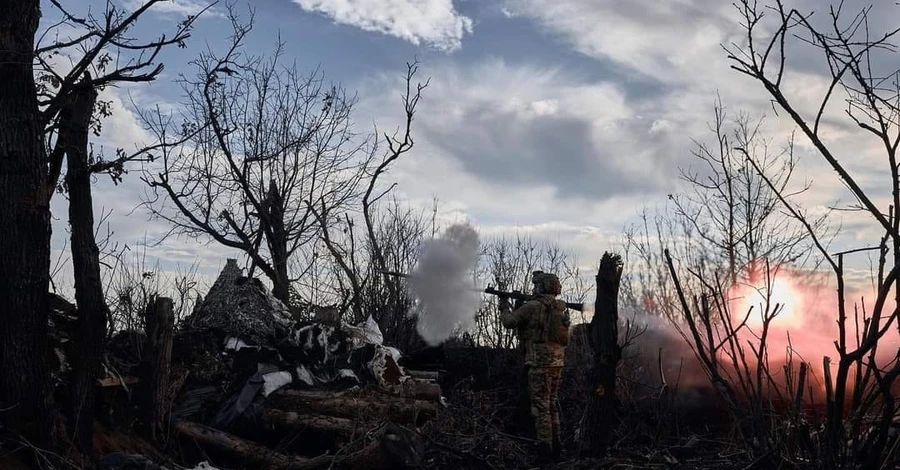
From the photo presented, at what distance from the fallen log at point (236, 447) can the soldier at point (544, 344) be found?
3.59 m

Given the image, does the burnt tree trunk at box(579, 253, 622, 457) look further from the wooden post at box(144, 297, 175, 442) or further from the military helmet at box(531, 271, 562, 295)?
the wooden post at box(144, 297, 175, 442)

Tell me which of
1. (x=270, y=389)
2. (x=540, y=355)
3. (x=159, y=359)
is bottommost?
(x=270, y=389)

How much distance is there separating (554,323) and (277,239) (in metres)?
10.9

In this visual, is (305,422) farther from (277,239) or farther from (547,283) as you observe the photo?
(277,239)

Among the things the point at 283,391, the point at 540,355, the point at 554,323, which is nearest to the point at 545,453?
the point at 540,355

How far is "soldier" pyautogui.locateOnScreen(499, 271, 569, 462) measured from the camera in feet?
35.1

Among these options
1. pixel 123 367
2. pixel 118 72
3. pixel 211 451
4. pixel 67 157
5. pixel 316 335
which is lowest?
pixel 211 451

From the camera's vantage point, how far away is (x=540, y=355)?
429 inches

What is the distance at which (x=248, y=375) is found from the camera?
35.8 ft

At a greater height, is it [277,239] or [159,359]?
[277,239]

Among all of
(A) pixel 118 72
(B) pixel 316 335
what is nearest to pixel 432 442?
(B) pixel 316 335

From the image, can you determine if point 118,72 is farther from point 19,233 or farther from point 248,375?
point 248,375

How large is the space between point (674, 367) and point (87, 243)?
1096 cm

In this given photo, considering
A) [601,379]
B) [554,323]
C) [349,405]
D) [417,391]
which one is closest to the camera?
[601,379]
